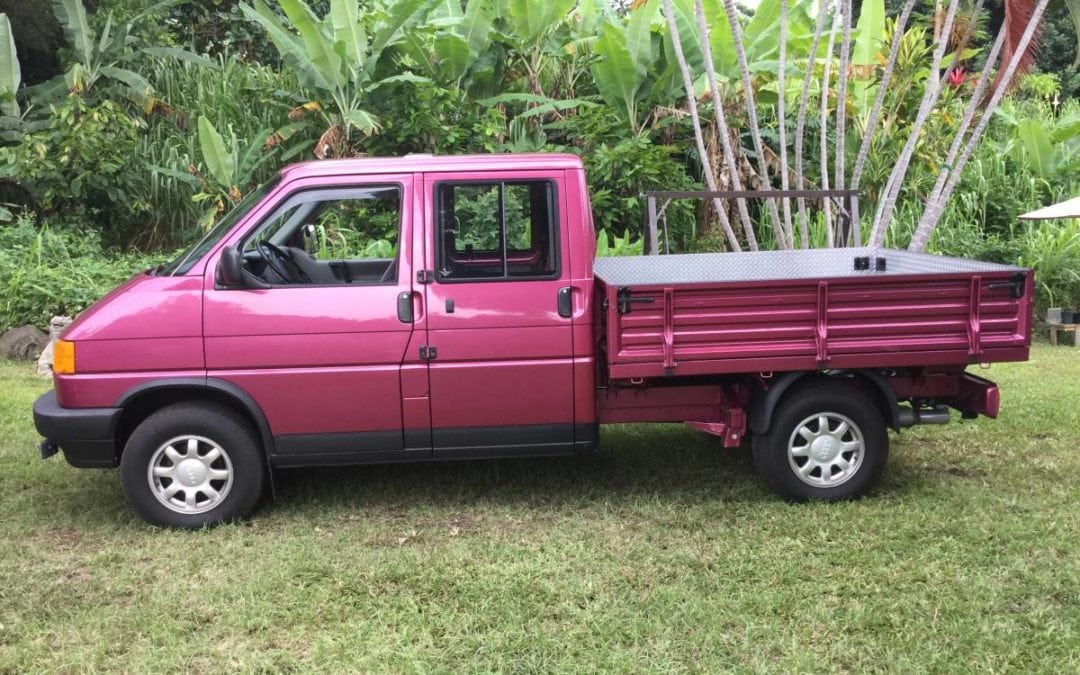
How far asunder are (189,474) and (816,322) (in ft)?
11.2

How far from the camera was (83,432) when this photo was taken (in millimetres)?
4805

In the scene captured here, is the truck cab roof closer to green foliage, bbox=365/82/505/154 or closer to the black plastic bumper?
the black plastic bumper

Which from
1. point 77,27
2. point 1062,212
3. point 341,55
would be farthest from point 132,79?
point 1062,212

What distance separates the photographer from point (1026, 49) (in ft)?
28.1

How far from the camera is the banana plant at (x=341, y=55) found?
10602 millimetres

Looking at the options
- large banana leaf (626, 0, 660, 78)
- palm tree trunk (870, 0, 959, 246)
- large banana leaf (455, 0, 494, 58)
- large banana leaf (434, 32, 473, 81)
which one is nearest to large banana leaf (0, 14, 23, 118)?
large banana leaf (434, 32, 473, 81)

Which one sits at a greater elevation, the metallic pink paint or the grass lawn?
the metallic pink paint

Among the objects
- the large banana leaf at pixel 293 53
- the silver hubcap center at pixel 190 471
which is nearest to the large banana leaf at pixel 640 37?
the large banana leaf at pixel 293 53

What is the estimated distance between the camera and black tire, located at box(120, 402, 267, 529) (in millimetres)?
4871

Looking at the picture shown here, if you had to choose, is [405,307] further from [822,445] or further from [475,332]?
[822,445]

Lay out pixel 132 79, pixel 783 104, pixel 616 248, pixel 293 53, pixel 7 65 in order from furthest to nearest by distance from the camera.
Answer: pixel 132 79
pixel 7 65
pixel 293 53
pixel 616 248
pixel 783 104

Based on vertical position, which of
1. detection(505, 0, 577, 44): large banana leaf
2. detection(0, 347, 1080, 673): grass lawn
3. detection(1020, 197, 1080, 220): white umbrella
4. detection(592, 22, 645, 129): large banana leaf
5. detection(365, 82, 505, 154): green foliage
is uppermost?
detection(505, 0, 577, 44): large banana leaf

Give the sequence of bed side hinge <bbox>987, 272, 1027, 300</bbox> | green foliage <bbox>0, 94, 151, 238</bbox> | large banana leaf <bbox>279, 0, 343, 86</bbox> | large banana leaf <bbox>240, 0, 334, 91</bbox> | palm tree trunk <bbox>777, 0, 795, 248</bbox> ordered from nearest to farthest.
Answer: bed side hinge <bbox>987, 272, 1027, 300</bbox>, palm tree trunk <bbox>777, 0, 795, 248</bbox>, large banana leaf <bbox>279, 0, 343, 86</bbox>, large banana leaf <bbox>240, 0, 334, 91</bbox>, green foliage <bbox>0, 94, 151, 238</bbox>

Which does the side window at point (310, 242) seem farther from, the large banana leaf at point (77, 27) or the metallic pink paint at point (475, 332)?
the large banana leaf at point (77, 27)
